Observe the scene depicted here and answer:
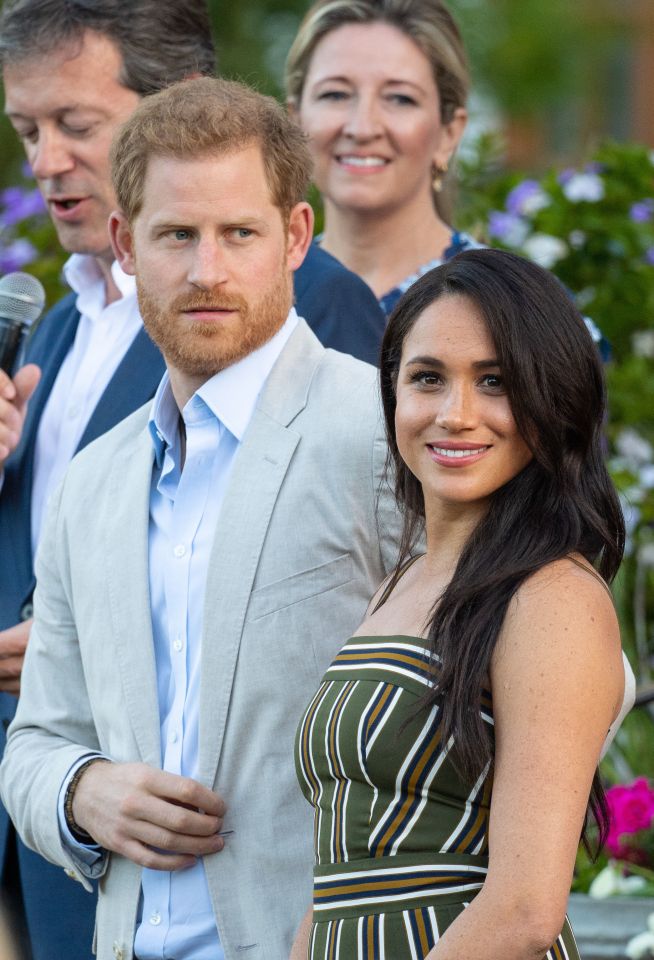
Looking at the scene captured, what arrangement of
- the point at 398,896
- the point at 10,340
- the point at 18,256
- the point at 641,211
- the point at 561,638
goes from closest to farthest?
1. the point at 561,638
2. the point at 398,896
3. the point at 10,340
4. the point at 641,211
5. the point at 18,256

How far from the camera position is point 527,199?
591 cm

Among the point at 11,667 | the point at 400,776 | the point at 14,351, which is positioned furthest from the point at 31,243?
the point at 400,776

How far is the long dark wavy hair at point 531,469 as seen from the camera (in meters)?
2.04

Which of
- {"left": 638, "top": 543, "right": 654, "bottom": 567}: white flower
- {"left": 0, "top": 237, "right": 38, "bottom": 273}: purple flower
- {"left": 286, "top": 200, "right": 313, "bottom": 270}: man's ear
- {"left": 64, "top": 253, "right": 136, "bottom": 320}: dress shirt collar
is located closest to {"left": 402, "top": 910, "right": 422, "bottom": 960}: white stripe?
{"left": 286, "top": 200, "right": 313, "bottom": 270}: man's ear

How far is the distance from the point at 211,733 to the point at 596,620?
2.39 ft

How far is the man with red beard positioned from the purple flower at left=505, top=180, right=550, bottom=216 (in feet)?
10.8

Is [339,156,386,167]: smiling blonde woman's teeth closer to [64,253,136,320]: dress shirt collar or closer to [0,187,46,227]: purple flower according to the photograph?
[64,253,136,320]: dress shirt collar

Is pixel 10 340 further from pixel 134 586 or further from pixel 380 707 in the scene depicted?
pixel 380 707

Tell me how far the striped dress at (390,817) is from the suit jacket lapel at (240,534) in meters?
0.29

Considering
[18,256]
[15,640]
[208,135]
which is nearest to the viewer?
[208,135]

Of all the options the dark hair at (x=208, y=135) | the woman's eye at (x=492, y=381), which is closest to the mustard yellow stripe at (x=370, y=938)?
the woman's eye at (x=492, y=381)

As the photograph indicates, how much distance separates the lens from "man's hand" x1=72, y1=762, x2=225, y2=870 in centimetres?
236

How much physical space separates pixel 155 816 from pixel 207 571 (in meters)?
0.41

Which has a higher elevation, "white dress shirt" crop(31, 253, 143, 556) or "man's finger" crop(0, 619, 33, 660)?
"white dress shirt" crop(31, 253, 143, 556)
